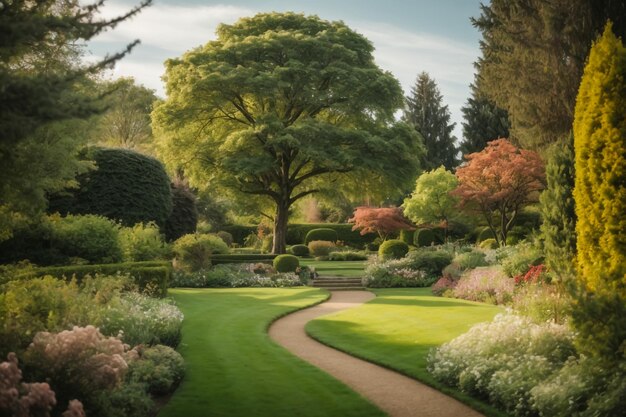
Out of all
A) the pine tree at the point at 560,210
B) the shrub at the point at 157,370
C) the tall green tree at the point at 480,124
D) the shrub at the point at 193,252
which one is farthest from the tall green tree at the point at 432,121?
the shrub at the point at 157,370

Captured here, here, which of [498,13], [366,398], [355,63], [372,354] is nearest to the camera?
[366,398]

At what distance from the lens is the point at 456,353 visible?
9805 millimetres

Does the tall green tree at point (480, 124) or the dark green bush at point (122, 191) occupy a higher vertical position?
the tall green tree at point (480, 124)

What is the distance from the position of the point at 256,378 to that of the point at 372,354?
2.80 meters

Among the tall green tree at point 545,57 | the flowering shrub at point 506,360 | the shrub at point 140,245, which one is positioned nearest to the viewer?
the flowering shrub at point 506,360

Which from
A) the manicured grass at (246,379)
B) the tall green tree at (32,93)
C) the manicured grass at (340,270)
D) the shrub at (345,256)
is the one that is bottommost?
the manicured grass at (246,379)

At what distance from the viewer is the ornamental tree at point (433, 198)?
37.3 m

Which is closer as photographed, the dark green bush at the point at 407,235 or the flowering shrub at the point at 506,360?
the flowering shrub at the point at 506,360

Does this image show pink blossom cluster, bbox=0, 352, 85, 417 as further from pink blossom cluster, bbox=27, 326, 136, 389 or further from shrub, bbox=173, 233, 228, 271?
shrub, bbox=173, 233, 228, 271

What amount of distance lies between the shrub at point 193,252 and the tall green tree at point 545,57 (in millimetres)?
14718

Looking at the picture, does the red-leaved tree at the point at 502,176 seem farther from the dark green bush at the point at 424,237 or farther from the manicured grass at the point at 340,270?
the dark green bush at the point at 424,237

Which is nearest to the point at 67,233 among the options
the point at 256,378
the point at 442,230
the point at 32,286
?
the point at 32,286

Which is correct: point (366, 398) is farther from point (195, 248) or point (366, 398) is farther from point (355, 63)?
point (355, 63)

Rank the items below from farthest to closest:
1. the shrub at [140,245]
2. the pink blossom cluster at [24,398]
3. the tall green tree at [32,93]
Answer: the shrub at [140,245]
the pink blossom cluster at [24,398]
the tall green tree at [32,93]
